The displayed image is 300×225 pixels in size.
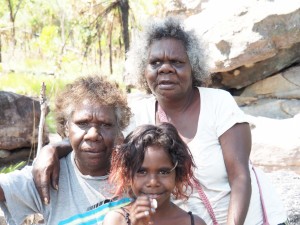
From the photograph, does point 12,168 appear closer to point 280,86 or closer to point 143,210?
point 280,86

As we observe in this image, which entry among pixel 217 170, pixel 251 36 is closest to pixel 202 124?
pixel 217 170

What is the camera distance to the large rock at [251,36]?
590cm

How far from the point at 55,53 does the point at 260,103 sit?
3.23m

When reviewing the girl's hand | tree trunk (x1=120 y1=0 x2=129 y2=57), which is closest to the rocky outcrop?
tree trunk (x1=120 y1=0 x2=129 y2=57)

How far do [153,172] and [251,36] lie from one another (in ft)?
12.7

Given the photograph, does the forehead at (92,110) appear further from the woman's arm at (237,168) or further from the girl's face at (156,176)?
the woman's arm at (237,168)

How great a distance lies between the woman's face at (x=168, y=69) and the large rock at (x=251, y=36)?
306cm

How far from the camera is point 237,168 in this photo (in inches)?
104

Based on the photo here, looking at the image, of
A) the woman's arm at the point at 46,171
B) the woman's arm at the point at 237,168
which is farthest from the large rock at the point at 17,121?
the woman's arm at the point at 237,168

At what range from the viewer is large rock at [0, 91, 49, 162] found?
7.14 m

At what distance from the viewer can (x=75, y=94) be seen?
262 cm

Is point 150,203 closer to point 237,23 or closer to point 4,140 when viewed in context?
point 237,23

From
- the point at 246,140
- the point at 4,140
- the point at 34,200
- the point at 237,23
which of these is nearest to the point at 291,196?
the point at 246,140

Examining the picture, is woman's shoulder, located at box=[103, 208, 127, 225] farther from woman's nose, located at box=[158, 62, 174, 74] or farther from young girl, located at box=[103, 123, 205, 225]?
woman's nose, located at box=[158, 62, 174, 74]
